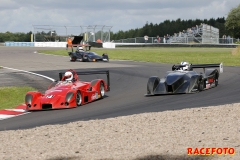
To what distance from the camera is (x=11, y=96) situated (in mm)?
18297

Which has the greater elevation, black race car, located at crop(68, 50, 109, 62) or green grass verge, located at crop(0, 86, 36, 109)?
black race car, located at crop(68, 50, 109, 62)

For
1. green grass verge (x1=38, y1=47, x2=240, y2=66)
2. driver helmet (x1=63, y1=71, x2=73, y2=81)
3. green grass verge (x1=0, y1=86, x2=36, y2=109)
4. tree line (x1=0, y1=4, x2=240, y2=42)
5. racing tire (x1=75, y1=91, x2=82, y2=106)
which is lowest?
green grass verge (x1=0, y1=86, x2=36, y2=109)

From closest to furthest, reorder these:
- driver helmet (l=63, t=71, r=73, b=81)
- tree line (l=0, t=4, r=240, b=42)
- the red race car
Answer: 1. the red race car
2. driver helmet (l=63, t=71, r=73, b=81)
3. tree line (l=0, t=4, r=240, b=42)

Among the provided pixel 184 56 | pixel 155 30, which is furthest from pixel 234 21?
pixel 155 30

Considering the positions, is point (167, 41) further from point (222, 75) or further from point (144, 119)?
point (144, 119)

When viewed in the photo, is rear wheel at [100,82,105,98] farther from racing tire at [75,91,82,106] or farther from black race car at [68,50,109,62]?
black race car at [68,50,109,62]

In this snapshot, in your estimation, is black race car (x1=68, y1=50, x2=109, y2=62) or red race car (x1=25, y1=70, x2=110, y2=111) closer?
red race car (x1=25, y1=70, x2=110, y2=111)

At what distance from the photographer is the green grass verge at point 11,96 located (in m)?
16.5

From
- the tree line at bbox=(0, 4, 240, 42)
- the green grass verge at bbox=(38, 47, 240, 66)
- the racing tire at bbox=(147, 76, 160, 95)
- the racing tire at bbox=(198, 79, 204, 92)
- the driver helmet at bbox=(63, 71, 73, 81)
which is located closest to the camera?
the driver helmet at bbox=(63, 71, 73, 81)

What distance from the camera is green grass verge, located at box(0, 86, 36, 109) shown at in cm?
1652

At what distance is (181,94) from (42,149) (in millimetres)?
8506

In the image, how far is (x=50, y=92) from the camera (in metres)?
15.6

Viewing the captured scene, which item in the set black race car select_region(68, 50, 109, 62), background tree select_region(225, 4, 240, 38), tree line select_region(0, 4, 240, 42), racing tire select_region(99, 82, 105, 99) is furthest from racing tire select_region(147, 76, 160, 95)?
tree line select_region(0, 4, 240, 42)

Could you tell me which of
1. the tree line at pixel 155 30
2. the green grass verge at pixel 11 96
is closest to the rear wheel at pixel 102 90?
the green grass verge at pixel 11 96
